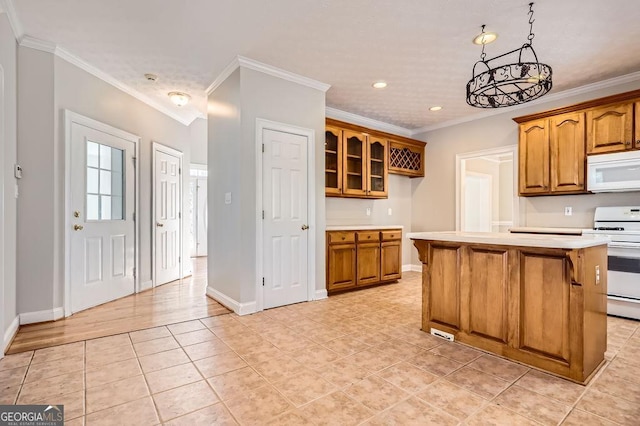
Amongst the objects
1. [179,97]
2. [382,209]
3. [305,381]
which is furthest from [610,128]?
[179,97]

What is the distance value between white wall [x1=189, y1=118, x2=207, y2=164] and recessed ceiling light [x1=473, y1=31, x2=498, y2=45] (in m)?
5.62

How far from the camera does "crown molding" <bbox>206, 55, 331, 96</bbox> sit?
3.48 metres

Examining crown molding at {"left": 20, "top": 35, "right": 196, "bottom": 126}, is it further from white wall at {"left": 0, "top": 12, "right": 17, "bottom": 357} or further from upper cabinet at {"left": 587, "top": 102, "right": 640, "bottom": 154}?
upper cabinet at {"left": 587, "top": 102, "right": 640, "bottom": 154}

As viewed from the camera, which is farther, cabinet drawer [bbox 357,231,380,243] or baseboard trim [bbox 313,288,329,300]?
cabinet drawer [bbox 357,231,380,243]

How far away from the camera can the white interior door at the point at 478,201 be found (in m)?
6.54

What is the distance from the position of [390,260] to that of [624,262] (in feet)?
8.70

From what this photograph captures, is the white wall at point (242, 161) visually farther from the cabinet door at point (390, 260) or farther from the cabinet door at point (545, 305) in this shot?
the cabinet door at point (545, 305)

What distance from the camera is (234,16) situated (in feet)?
8.94

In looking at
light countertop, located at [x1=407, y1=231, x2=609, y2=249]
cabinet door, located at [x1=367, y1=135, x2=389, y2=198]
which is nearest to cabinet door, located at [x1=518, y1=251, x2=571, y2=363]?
light countertop, located at [x1=407, y1=231, x2=609, y2=249]

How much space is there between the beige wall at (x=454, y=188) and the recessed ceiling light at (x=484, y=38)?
2.10m

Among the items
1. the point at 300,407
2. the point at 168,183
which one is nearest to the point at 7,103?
the point at 168,183

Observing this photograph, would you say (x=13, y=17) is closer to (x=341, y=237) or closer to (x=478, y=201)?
(x=341, y=237)

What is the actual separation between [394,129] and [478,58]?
2697mm

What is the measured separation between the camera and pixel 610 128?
367 cm
